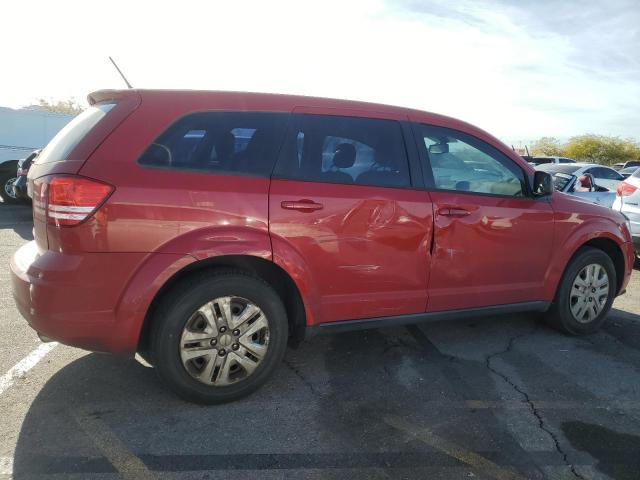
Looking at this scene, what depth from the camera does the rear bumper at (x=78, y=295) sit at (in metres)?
2.63

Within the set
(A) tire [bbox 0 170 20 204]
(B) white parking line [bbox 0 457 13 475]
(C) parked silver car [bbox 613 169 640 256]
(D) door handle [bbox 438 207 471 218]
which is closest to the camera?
(B) white parking line [bbox 0 457 13 475]

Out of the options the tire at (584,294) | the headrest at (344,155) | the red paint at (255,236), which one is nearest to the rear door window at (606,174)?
the tire at (584,294)

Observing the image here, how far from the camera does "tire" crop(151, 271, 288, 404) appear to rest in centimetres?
281

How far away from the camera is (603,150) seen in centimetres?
4638

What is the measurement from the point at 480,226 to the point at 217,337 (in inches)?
80.4

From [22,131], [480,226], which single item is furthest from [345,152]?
[22,131]

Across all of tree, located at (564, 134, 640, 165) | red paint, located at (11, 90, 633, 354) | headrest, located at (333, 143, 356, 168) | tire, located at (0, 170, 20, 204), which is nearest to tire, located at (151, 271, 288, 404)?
red paint, located at (11, 90, 633, 354)

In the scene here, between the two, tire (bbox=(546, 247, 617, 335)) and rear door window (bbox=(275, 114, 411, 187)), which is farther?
tire (bbox=(546, 247, 617, 335))

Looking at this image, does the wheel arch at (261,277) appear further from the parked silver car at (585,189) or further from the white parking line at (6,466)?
the parked silver car at (585,189)

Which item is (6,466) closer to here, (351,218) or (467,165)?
(351,218)

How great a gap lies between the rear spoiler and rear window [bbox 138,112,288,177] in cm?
32

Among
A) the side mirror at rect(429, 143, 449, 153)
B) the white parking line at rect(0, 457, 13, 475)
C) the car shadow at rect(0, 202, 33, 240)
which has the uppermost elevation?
the side mirror at rect(429, 143, 449, 153)

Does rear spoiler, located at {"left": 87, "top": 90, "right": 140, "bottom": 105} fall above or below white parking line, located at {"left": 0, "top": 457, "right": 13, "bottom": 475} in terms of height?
above

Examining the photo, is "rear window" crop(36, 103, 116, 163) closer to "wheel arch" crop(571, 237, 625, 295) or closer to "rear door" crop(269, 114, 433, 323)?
"rear door" crop(269, 114, 433, 323)
